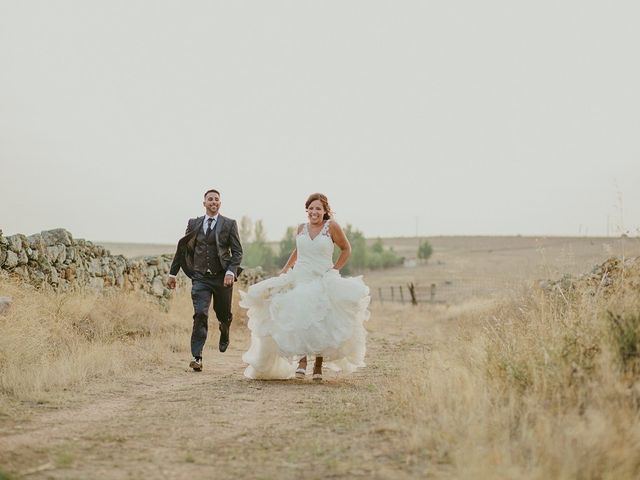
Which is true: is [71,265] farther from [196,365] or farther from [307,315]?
[307,315]

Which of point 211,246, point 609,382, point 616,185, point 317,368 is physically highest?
point 616,185

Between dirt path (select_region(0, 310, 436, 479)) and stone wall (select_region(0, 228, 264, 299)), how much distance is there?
4.69m

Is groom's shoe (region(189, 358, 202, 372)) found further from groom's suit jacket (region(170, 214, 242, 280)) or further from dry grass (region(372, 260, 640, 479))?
dry grass (region(372, 260, 640, 479))

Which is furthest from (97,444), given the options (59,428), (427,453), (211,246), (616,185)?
(616,185)

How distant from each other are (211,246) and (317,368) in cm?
237

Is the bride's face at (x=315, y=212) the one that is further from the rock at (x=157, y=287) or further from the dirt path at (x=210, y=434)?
the rock at (x=157, y=287)

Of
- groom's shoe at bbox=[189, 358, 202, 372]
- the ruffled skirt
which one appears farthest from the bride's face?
groom's shoe at bbox=[189, 358, 202, 372]

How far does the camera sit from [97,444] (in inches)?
193

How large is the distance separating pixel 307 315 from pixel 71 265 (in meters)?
7.10

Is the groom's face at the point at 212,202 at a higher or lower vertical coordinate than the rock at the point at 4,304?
higher

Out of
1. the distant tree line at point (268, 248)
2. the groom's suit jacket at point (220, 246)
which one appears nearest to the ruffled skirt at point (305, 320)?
the groom's suit jacket at point (220, 246)

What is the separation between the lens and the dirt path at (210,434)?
426cm

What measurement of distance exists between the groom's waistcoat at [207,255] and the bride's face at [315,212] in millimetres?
1628

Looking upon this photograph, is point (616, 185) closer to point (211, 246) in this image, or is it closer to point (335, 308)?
point (335, 308)
